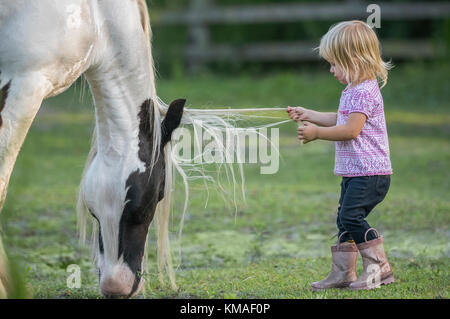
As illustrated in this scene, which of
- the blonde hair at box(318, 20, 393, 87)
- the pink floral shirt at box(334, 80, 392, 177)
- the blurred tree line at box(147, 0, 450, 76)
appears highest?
the blurred tree line at box(147, 0, 450, 76)

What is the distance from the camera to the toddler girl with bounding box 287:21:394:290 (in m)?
3.37

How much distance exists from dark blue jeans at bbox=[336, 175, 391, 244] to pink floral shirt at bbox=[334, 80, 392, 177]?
4 centimetres

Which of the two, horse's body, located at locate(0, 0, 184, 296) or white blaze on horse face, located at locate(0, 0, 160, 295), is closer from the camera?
white blaze on horse face, located at locate(0, 0, 160, 295)

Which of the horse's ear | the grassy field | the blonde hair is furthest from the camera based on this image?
the grassy field

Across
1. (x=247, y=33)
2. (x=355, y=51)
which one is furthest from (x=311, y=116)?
(x=247, y=33)

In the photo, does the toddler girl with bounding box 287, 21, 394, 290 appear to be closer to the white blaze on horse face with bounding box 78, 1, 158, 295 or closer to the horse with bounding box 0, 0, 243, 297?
the horse with bounding box 0, 0, 243, 297

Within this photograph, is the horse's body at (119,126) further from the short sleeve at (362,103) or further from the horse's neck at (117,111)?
the short sleeve at (362,103)

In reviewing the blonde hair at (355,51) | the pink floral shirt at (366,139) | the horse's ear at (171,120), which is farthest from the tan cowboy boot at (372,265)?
the horse's ear at (171,120)

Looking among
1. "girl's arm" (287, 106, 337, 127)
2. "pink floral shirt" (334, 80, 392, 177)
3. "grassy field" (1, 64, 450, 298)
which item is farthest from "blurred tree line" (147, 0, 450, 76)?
"pink floral shirt" (334, 80, 392, 177)

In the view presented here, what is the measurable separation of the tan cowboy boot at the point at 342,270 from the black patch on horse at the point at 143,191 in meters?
0.87

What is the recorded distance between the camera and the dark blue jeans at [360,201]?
11.0ft

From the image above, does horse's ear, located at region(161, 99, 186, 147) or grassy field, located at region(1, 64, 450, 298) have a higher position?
horse's ear, located at region(161, 99, 186, 147)

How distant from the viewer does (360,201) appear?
3367 millimetres
